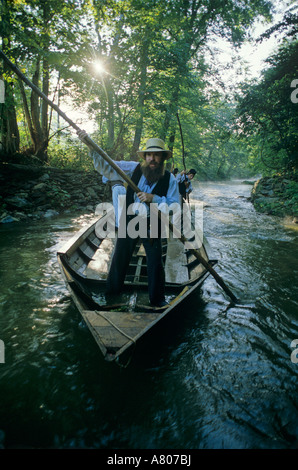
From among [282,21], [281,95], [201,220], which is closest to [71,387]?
[201,220]

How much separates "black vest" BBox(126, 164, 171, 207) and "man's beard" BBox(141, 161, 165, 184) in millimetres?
53

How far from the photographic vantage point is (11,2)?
646 cm

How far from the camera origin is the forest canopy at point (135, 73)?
7664 mm

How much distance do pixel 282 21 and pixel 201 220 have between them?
816 cm

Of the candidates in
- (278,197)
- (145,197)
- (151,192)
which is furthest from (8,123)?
(278,197)

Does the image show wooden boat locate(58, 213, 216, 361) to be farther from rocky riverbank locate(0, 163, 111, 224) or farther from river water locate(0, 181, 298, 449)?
rocky riverbank locate(0, 163, 111, 224)

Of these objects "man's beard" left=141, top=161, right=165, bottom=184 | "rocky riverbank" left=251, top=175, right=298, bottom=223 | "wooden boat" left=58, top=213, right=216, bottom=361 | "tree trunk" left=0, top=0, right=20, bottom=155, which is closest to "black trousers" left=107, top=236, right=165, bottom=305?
"wooden boat" left=58, top=213, right=216, bottom=361

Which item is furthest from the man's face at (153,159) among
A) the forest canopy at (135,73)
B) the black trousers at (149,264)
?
the forest canopy at (135,73)

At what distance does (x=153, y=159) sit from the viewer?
291 centimetres

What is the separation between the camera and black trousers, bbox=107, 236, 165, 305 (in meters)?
3.09

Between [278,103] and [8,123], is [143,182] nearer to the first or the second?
[8,123]

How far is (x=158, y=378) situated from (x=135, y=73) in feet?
41.2
